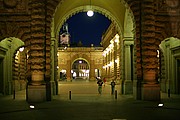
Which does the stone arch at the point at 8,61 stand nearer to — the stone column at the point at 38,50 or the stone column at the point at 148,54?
the stone column at the point at 38,50

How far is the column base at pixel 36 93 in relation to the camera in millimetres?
19906

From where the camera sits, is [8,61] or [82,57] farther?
[82,57]

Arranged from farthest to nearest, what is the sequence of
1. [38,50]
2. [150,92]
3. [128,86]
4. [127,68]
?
[127,68] → [128,86] → [38,50] → [150,92]

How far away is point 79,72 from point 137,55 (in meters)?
103

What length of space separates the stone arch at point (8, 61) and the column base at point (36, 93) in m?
7.89

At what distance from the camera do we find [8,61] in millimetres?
28094

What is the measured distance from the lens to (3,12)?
840 inches

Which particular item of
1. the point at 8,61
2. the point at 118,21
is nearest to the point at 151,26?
the point at 118,21

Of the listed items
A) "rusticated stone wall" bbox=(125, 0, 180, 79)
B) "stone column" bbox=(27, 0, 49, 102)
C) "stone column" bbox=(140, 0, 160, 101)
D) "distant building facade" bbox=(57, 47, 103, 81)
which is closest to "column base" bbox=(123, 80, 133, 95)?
"rusticated stone wall" bbox=(125, 0, 180, 79)

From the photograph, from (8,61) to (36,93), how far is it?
9.30 meters

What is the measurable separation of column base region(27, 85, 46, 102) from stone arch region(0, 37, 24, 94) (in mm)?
7890

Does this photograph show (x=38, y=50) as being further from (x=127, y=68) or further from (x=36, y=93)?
(x=127, y=68)

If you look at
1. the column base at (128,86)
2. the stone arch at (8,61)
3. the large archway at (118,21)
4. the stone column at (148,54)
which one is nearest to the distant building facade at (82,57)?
the stone arch at (8,61)

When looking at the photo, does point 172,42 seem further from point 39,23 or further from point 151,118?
point 151,118
